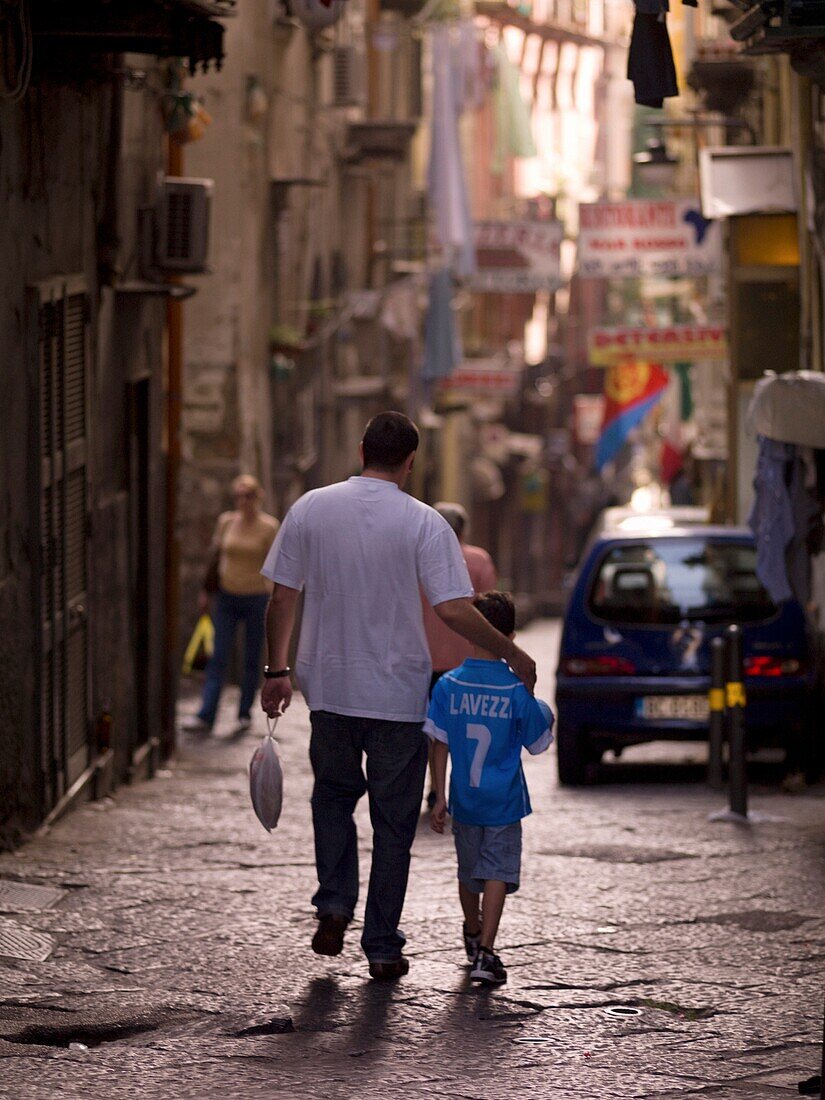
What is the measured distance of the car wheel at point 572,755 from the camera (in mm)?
12922

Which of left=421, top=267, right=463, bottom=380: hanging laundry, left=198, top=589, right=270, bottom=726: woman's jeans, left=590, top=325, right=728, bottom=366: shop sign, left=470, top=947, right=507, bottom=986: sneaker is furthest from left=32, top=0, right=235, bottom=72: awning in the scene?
left=421, top=267, right=463, bottom=380: hanging laundry

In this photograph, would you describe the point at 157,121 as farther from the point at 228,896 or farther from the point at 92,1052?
the point at 92,1052

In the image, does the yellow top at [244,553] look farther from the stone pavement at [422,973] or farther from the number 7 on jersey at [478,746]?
the number 7 on jersey at [478,746]

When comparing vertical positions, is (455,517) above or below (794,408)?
below

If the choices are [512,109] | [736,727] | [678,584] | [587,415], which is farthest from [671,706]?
[587,415]

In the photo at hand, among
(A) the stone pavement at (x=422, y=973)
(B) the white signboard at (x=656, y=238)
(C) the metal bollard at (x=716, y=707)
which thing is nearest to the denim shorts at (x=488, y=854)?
(A) the stone pavement at (x=422, y=973)

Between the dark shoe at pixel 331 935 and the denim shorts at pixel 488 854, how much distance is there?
450 millimetres

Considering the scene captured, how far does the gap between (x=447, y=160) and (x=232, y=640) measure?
18861mm

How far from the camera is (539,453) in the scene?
56.8 metres

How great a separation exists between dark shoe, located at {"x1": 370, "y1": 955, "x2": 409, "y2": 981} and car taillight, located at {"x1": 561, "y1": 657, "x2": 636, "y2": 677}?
5.86 metres

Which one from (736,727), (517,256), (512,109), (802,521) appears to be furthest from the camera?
(512,109)

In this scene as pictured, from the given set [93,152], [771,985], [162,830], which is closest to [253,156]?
[93,152]

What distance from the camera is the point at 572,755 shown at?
1297 cm

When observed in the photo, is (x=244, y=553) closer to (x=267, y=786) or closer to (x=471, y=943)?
(x=267, y=786)
